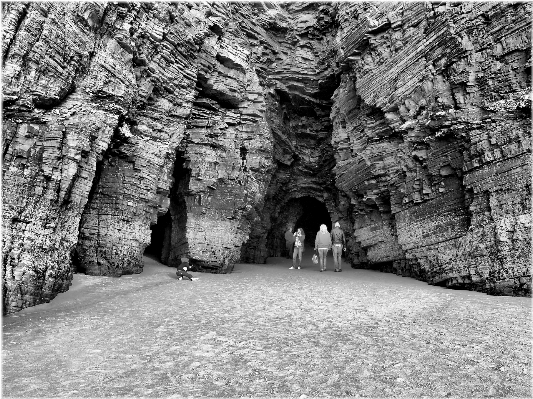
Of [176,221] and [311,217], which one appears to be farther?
[311,217]

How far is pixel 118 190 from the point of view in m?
12.7

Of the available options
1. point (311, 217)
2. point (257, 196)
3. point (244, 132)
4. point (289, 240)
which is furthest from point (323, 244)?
point (311, 217)

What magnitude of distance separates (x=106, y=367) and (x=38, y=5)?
10.3 metres

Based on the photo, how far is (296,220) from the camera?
24.4m

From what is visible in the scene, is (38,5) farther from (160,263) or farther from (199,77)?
(160,263)

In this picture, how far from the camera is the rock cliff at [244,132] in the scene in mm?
9406

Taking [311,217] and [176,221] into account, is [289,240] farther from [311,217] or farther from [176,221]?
[176,221]

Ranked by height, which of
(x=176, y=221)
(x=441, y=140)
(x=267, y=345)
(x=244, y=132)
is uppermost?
(x=244, y=132)

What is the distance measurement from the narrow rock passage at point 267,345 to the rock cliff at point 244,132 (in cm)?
218

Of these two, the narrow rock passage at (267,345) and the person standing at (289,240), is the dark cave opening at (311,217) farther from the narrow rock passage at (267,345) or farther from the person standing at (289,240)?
the narrow rock passage at (267,345)

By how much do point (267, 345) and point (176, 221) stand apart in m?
11.3

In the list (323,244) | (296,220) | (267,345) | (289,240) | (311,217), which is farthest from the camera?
(311,217)

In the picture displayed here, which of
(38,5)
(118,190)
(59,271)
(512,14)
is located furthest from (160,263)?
(512,14)

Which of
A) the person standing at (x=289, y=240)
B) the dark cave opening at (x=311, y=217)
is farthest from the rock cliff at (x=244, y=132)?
the dark cave opening at (x=311, y=217)
